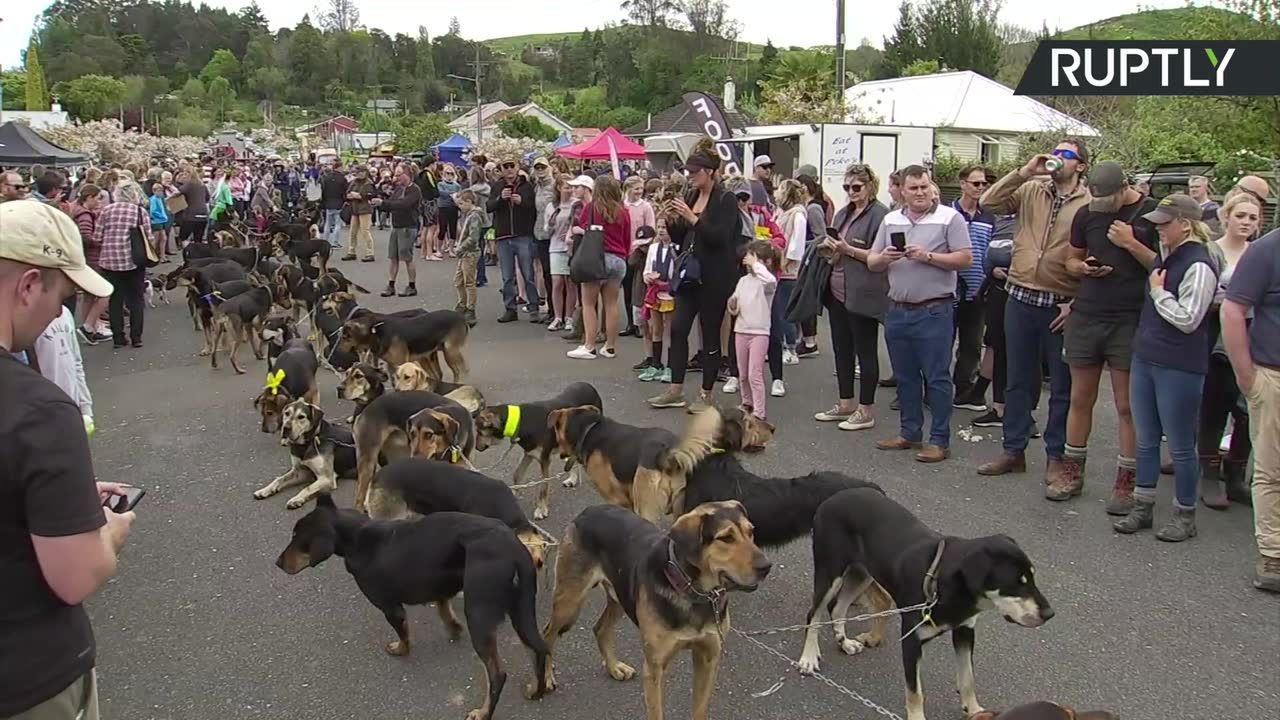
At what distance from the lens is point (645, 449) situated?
206 inches

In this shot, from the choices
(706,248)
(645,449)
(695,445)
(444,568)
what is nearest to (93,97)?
(706,248)

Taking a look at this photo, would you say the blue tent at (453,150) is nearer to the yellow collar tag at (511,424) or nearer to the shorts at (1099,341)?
the yellow collar tag at (511,424)

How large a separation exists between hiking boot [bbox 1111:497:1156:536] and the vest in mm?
879

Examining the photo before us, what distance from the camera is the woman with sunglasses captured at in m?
7.52

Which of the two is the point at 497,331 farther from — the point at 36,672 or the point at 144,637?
the point at 36,672

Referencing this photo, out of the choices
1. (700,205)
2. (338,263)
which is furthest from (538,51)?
(700,205)

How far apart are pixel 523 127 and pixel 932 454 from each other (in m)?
70.0

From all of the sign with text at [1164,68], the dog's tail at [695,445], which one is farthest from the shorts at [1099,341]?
the dog's tail at [695,445]

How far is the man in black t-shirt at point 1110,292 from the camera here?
571 cm

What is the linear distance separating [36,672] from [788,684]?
2971 mm

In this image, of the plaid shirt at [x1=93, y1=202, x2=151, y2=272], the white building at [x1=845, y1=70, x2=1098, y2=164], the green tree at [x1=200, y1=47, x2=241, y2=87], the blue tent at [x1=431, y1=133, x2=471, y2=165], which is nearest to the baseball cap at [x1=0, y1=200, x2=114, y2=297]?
the plaid shirt at [x1=93, y1=202, x2=151, y2=272]

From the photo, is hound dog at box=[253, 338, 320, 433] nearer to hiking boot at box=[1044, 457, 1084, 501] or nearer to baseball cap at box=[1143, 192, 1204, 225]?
hiking boot at box=[1044, 457, 1084, 501]

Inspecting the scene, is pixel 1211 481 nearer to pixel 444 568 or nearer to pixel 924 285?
pixel 924 285

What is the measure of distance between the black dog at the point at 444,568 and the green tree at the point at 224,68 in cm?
14738
